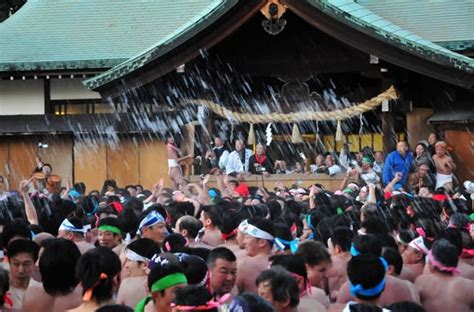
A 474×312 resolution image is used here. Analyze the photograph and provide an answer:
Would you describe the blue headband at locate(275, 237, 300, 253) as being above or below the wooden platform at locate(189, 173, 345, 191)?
below

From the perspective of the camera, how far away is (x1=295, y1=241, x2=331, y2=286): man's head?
7500 millimetres

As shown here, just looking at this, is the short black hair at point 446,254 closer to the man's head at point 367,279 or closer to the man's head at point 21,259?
the man's head at point 367,279

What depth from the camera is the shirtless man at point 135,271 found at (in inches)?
267

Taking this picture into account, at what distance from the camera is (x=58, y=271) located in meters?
6.28

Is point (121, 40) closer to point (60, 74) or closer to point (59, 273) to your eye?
point (60, 74)

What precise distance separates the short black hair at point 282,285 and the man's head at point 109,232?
9.45ft

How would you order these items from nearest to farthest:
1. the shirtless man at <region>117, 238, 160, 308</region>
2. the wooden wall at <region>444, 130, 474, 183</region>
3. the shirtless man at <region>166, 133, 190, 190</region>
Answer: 1. the shirtless man at <region>117, 238, 160, 308</region>
2. the wooden wall at <region>444, 130, 474, 183</region>
3. the shirtless man at <region>166, 133, 190, 190</region>

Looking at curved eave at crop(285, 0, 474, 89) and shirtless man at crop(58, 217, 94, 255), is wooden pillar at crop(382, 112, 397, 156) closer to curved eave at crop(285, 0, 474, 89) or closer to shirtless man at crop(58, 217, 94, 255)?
curved eave at crop(285, 0, 474, 89)

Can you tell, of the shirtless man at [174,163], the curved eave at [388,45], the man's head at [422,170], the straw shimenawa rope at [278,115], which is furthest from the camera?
the straw shimenawa rope at [278,115]

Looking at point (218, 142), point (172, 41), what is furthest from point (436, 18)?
point (172, 41)

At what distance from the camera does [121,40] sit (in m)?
22.4

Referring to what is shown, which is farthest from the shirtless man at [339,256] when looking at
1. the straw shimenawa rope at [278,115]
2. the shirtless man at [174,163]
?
the straw shimenawa rope at [278,115]

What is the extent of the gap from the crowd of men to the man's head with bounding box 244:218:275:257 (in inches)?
0.4

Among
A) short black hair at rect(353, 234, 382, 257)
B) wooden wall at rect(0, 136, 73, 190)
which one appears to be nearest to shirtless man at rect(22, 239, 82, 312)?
short black hair at rect(353, 234, 382, 257)
